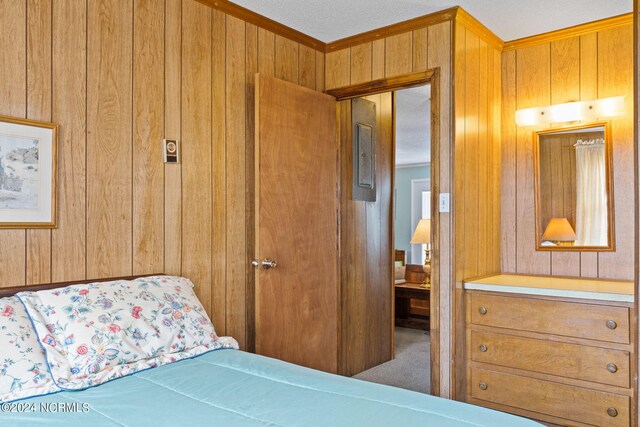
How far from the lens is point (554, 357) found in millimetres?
2707

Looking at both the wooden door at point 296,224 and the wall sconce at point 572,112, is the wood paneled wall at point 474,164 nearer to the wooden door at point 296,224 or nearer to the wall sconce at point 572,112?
the wall sconce at point 572,112

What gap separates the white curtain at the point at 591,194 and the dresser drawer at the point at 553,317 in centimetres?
66

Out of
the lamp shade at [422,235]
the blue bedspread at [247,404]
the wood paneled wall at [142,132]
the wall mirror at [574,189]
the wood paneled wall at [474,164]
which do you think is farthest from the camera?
the lamp shade at [422,235]

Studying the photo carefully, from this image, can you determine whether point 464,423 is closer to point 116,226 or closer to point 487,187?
point 116,226

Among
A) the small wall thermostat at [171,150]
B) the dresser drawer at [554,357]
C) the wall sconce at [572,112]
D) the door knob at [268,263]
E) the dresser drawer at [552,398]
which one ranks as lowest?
the dresser drawer at [552,398]

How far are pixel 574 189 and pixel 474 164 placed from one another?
2.23 feet

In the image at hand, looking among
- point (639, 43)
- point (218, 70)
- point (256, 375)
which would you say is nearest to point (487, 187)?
point (639, 43)

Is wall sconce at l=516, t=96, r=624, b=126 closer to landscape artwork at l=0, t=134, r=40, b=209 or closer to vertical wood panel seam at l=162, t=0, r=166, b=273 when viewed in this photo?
vertical wood panel seam at l=162, t=0, r=166, b=273

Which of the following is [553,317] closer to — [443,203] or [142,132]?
[443,203]

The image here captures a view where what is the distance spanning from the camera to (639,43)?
84.7 inches

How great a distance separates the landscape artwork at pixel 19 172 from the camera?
6.46 feet

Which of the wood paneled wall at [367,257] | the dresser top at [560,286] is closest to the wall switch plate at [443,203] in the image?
the dresser top at [560,286]

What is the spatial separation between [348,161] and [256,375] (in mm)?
2248

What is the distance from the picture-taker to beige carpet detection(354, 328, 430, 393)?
11.9 feet
